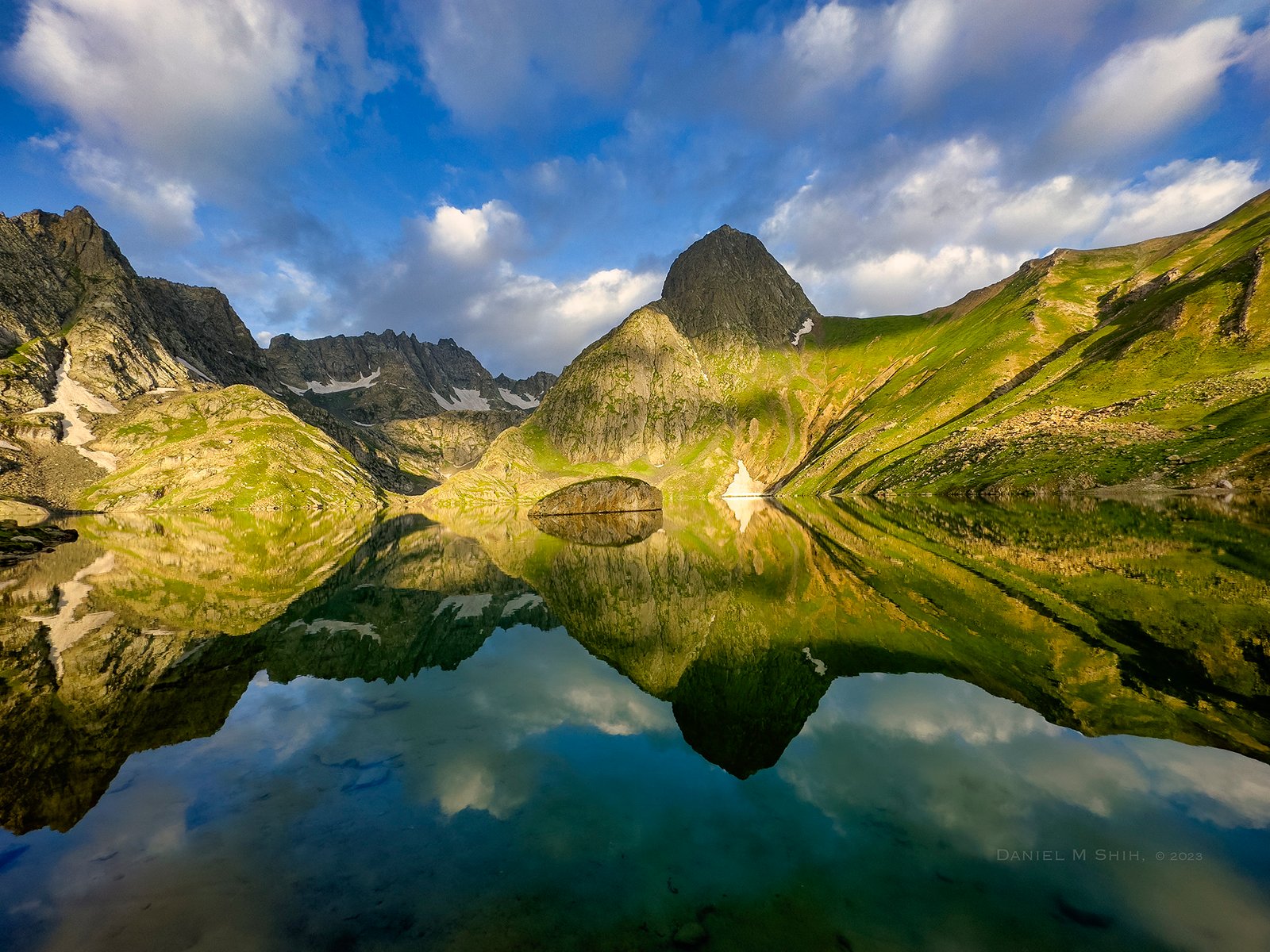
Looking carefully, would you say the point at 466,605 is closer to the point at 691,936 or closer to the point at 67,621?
the point at 67,621

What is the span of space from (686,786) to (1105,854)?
24.1 feet

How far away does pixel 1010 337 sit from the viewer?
164 meters

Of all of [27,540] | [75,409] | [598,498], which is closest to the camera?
[27,540]

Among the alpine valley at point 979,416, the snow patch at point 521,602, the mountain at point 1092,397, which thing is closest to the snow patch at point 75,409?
the alpine valley at point 979,416

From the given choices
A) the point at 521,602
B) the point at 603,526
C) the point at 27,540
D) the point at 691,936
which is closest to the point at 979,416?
the point at 603,526

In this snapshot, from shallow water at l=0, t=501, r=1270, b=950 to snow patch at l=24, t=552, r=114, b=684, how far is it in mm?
266

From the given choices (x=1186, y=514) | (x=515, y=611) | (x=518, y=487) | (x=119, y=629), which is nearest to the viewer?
(x=119, y=629)

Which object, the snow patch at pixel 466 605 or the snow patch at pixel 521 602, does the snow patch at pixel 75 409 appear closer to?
the snow patch at pixel 466 605

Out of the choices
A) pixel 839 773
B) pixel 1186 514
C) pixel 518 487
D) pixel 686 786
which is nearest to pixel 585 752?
pixel 686 786

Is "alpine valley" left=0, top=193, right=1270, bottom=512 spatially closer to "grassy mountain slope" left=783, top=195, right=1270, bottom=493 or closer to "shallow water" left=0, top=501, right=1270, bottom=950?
"grassy mountain slope" left=783, top=195, right=1270, bottom=493

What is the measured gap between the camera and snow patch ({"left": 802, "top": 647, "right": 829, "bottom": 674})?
708 inches

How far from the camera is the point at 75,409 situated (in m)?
178

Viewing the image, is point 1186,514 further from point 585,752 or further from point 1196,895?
point 585,752

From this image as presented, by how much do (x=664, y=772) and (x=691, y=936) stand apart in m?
4.76
